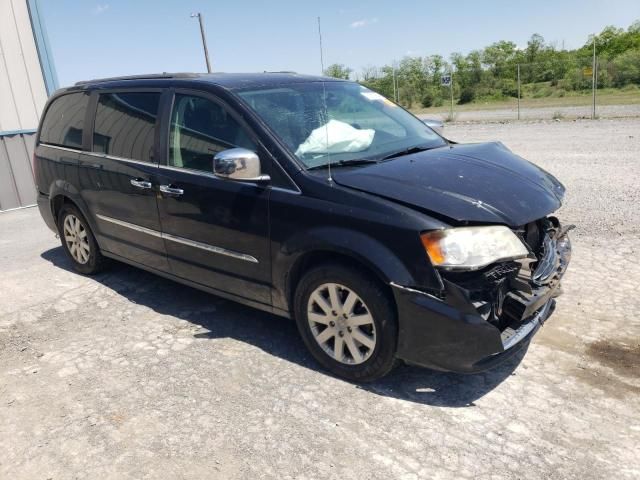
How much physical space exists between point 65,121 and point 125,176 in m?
1.44

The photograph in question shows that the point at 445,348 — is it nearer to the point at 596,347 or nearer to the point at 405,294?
the point at 405,294

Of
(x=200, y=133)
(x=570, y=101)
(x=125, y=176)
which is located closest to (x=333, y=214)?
(x=200, y=133)

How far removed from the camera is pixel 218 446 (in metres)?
2.93

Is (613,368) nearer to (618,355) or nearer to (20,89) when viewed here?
(618,355)

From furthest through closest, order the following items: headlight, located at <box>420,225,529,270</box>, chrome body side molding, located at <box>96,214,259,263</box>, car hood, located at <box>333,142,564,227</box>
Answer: chrome body side molding, located at <box>96,214,259,263</box>
car hood, located at <box>333,142,564,227</box>
headlight, located at <box>420,225,529,270</box>

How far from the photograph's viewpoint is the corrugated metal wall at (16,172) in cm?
971

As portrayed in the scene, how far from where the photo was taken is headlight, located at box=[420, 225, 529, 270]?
9.60ft

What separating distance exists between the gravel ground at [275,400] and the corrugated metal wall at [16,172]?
5.45m

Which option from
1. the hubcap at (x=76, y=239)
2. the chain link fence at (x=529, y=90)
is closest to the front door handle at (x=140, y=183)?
the hubcap at (x=76, y=239)

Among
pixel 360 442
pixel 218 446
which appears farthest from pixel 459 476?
pixel 218 446

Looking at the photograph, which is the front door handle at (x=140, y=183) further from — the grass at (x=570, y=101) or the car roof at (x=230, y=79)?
the grass at (x=570, y=101)

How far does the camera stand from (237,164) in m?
3.44

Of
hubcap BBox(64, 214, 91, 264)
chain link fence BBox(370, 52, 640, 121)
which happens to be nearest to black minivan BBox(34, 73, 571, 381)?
hubcap BBox(64, 214, 91, 264)

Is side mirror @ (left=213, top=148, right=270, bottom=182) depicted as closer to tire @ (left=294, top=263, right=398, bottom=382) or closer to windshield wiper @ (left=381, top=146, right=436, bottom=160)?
tire @ (left=294, top=263, right=398, bottom=382)
